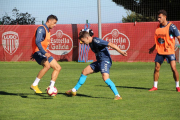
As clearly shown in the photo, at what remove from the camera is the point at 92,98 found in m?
7.97

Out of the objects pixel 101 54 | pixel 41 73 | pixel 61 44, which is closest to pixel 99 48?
pixel 101 54

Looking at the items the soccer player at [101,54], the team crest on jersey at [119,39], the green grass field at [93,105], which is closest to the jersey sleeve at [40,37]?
the soccer player at [101,54]

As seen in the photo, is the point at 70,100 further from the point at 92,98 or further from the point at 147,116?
the point at 147,116

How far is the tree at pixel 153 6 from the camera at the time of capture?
102 feet

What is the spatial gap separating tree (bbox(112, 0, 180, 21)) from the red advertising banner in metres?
8.59

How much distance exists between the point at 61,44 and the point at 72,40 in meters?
0.84

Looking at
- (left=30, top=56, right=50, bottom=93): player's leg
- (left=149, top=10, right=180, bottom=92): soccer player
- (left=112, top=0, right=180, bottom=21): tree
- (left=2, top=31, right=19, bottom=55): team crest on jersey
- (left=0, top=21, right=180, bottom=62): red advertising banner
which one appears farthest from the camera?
(left=112, top=0, right=180, bottom=21): tree

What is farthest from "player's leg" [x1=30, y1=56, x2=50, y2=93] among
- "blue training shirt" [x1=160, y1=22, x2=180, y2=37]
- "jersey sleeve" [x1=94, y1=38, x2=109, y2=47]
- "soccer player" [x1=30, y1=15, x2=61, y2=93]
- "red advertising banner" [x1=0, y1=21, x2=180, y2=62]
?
"red advertising banner" [x1=0, y1=21, x2=180, y2=62]

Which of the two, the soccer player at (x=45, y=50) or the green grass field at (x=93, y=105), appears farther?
the soccer player at (x=45, y=50)

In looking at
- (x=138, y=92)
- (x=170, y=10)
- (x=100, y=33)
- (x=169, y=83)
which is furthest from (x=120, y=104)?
(x=170, y=10)

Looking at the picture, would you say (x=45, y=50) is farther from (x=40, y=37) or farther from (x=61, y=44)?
(x=61, y=44)

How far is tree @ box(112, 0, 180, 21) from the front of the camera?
31.1m

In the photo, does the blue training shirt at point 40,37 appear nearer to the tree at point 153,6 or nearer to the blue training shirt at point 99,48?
the blue training shirt at point 99,48

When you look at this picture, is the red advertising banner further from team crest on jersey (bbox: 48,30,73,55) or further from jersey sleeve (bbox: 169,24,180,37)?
jersey sleeve (bbox: 169,24,180,37)
